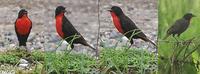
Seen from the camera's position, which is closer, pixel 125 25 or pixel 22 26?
pixel 22 26

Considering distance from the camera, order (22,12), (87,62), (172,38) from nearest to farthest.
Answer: (22,12) < (87,62) < (172,38)

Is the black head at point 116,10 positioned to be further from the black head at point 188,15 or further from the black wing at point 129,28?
the black head at point 188,15

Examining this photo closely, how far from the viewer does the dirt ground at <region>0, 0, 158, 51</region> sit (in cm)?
371

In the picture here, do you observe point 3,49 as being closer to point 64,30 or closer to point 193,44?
point 64,30

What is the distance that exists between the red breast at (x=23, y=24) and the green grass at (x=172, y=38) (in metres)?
0.91

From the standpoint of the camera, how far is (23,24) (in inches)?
147

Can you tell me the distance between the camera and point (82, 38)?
3.81 m

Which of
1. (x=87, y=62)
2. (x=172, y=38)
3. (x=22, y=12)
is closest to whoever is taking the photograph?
(x=22, y=12)

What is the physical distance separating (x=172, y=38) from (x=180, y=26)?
12 centimetres

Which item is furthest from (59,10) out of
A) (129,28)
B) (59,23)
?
(129,28)

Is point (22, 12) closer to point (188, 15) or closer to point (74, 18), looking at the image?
point (74, 18)

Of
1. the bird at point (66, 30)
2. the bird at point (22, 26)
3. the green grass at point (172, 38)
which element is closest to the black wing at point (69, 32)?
the bird at point (66, 30)

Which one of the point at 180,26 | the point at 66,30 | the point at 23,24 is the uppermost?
the point at 23,24

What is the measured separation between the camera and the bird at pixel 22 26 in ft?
12.2
